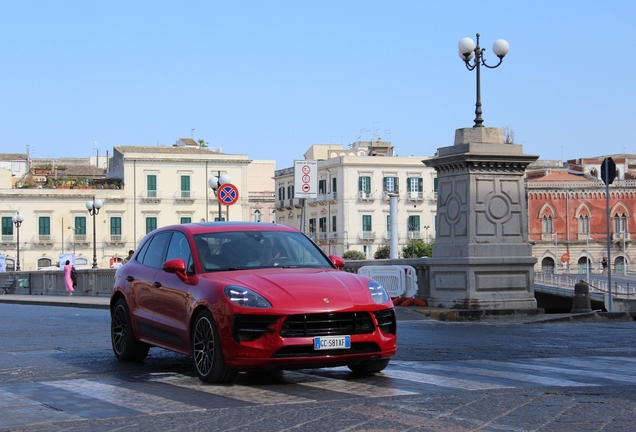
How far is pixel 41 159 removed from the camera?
126438mm

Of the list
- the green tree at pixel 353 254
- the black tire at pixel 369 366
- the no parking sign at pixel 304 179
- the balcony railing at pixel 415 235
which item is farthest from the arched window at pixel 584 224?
the black tire at pixel 369 366

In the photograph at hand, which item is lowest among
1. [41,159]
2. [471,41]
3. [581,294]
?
[581,294]

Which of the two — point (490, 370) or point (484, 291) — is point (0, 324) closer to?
point (484, 291)

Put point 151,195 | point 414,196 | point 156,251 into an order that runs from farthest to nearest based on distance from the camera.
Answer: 1. point 414,196
2. point 151,195
3. point 156,251

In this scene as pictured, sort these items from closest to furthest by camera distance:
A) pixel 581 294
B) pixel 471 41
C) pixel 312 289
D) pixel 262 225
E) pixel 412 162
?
pixel 312 289 < pixel 262 225 < pixel 471 41 < pixel 581 294 < pixel 412 162

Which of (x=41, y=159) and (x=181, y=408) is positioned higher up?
(x=41, y=159)

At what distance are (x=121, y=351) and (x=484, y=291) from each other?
9.48 metres

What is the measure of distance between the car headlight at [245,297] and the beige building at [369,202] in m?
91.2

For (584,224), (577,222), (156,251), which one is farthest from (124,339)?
(584,224)

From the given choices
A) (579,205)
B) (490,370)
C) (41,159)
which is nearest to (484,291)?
(490,370)

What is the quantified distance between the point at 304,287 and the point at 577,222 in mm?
103318

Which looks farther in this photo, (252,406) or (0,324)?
(0,324)

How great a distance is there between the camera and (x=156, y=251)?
10.8m

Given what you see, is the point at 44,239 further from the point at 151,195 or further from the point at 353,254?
the point at 353,254
